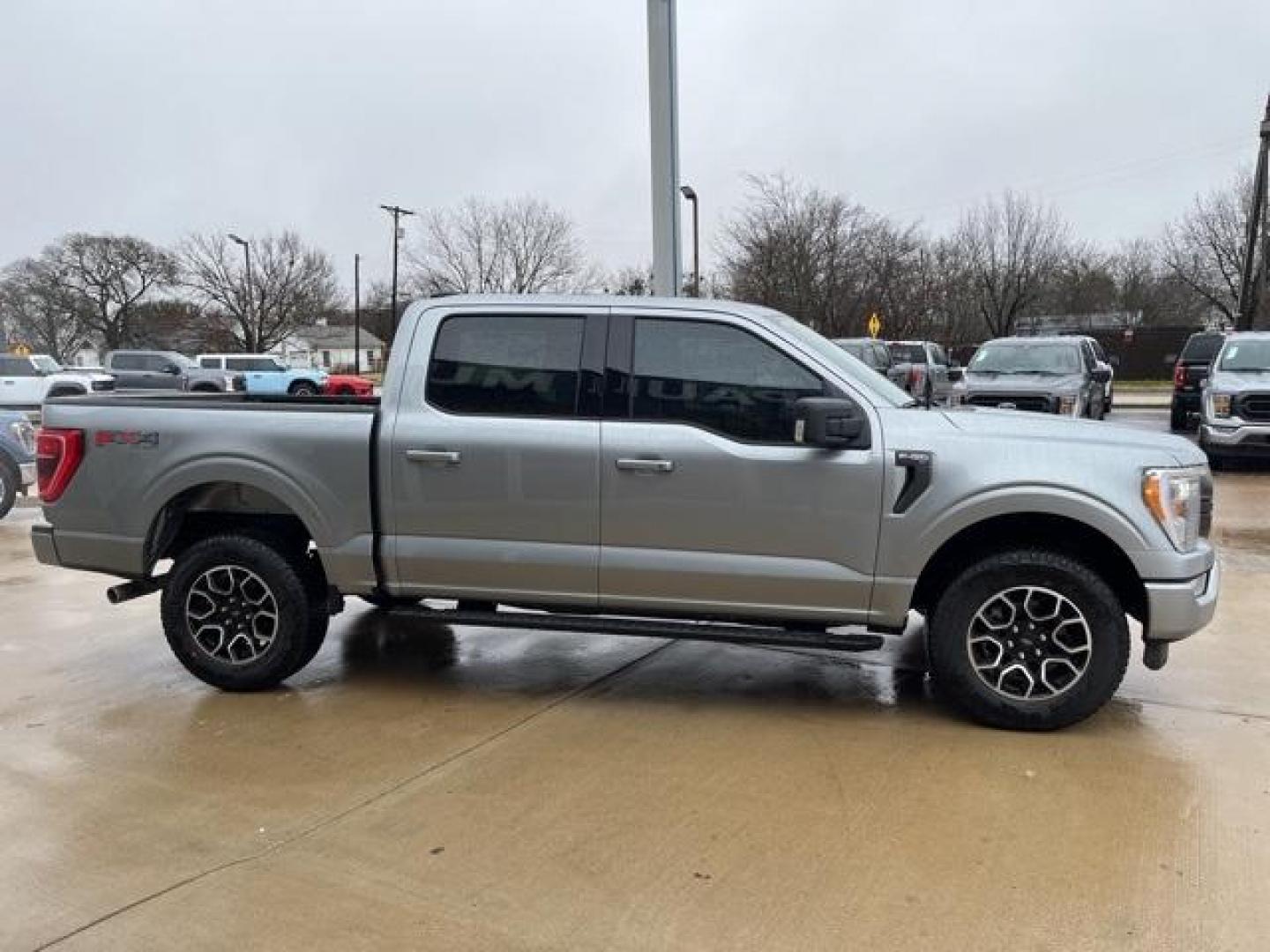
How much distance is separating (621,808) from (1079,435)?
2542 mm

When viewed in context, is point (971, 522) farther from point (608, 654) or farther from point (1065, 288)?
point (1065, 288)

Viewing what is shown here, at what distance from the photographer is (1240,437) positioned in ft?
41.8

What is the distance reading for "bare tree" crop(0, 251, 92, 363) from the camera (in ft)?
233

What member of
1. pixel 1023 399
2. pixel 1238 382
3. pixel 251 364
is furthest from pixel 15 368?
pixel 1238 382

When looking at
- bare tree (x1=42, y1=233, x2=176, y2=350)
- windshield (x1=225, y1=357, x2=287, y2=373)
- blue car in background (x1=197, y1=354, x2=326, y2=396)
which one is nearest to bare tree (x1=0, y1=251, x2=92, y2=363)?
bare tree (x1=42, y1=233, x2=176, y2=350)

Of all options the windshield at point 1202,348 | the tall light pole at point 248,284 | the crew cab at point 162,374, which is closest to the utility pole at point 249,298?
the tall light pole at point 248,284

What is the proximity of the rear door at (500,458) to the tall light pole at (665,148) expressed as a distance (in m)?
4.87

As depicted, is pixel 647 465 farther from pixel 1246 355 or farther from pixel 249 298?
pixel 249 298

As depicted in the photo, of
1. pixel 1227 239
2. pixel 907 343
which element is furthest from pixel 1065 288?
pixel 907 343

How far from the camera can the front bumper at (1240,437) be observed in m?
12.6

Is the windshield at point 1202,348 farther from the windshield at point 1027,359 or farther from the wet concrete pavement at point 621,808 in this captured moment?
the wet concrete pavement at point 621,808

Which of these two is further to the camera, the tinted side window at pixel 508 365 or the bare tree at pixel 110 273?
the bare tree at pixel 110 273

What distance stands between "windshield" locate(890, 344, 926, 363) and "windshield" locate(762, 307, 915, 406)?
2086 centimetres

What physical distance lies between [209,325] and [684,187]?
5168 cm
